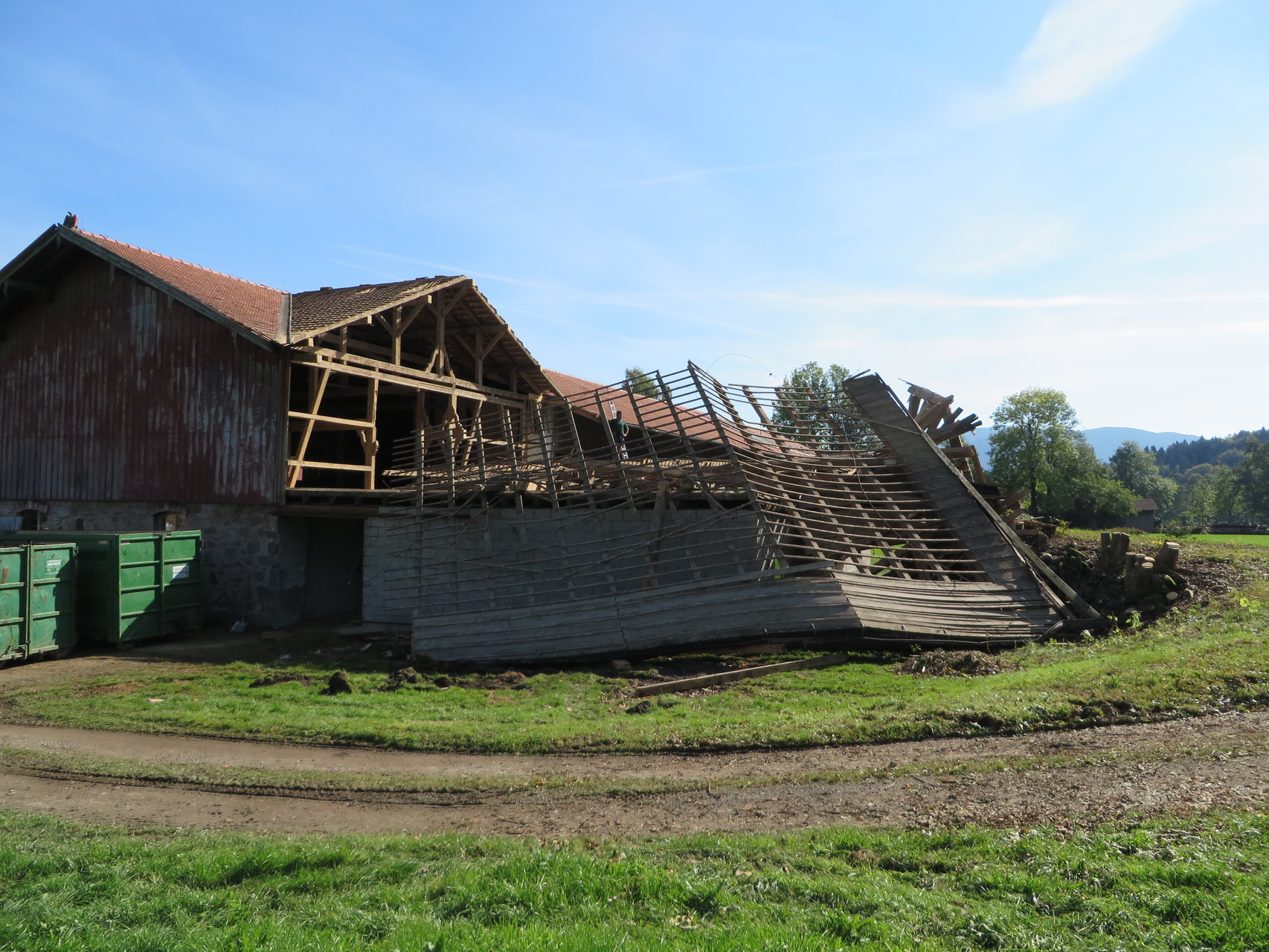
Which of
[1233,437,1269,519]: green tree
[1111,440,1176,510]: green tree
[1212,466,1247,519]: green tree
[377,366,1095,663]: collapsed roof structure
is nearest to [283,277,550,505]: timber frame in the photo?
[377,366,1095,663]: collapsed roof structure

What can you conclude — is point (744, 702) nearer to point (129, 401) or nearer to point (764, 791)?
point (764, 791)

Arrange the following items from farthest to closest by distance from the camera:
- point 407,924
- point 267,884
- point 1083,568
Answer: point 1083,568
point 267,884
point 407,924

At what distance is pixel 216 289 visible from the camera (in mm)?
19234

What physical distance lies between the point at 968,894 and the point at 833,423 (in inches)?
585

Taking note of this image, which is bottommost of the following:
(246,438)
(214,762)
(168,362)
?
(214,762)

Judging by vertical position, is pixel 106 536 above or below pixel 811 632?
above

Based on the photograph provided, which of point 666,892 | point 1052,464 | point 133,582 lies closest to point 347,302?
point 133,582

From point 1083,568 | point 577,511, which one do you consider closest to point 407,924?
point 577,511

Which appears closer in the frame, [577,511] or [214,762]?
[214,762]

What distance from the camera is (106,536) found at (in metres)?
14.3

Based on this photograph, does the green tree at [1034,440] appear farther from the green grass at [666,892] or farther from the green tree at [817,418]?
the green grass at [666,892]

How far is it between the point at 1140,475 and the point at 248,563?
329 feet

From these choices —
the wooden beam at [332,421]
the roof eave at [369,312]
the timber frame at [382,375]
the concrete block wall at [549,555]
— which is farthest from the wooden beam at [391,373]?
the concrete block wall at [549,555]

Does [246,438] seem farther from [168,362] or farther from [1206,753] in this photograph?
[1206,753]
